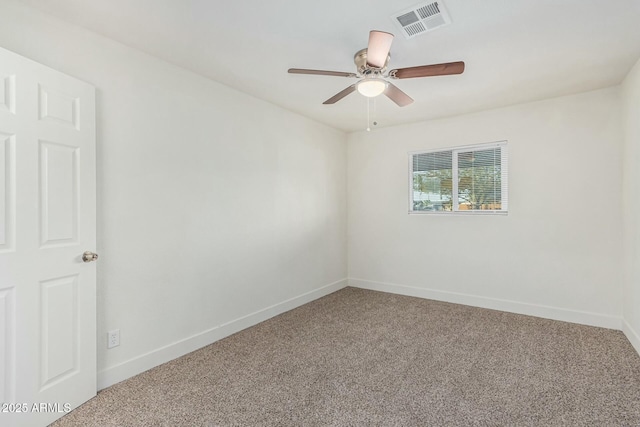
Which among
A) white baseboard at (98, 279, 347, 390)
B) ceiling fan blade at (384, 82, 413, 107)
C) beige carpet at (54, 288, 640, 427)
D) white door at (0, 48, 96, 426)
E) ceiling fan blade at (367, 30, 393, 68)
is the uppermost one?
ceiling fan blade at (367, 30, 393, 68)

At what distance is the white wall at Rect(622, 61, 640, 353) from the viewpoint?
262cm

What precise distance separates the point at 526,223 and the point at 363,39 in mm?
2793

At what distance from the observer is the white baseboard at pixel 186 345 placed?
7.29 feet

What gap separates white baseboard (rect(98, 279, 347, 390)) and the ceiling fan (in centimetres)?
233

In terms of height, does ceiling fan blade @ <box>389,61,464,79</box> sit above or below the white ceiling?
below

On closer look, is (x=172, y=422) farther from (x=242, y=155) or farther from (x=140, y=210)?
(x=242, y=155)

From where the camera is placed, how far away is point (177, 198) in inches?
104

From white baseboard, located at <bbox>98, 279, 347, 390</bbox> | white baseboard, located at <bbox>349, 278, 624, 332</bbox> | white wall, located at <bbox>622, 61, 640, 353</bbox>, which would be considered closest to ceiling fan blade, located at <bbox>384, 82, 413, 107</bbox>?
white wall, located at <bbox>622, 61, 640, 353</bbox>

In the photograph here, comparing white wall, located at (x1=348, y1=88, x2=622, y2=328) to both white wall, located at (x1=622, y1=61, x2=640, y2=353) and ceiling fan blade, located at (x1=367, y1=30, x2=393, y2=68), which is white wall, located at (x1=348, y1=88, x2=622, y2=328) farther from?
ceiling fan blade, located at (x1=367, y1=30, x2=393, y2=68)

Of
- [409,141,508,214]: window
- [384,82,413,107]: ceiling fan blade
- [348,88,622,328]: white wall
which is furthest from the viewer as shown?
[409,141,508,214]: window

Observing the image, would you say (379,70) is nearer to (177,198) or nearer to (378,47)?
(378,47)

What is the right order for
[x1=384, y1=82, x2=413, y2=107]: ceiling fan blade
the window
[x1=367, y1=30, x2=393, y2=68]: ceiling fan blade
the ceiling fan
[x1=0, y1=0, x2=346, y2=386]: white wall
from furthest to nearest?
the window < [x1=384, y1=82, x2=413, y2=107]: ceiling fan blade < [x1=0, y1=0, x2=346, y2=386]: white wall < the ceiling fan < [x1=367, y1=30, x2=393, y2=68]: ceiling fan blade

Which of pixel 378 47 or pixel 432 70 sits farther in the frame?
pixel 432 70

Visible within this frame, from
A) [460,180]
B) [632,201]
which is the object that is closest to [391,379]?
[632,201]
